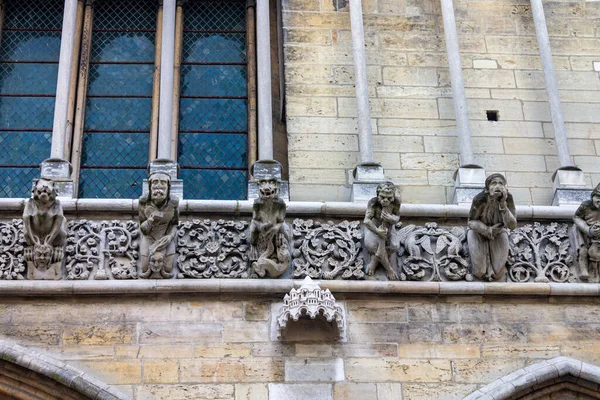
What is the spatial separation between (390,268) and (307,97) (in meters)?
1.88

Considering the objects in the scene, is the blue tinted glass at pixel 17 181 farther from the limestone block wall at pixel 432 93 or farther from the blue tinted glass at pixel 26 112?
the limestone block wall at pixel 432 93

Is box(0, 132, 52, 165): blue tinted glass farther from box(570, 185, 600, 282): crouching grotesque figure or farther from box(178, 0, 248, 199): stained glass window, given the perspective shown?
box(570, 185, 600, 282): crouching grotesque figure

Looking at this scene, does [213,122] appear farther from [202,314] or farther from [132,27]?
[202,314]

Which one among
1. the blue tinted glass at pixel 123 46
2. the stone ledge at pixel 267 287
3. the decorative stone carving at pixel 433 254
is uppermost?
the blue tinted glass at pixel 123 46

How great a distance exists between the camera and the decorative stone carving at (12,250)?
1004cm

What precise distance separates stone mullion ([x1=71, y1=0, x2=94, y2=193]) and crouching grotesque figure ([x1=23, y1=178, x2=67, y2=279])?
0.99m

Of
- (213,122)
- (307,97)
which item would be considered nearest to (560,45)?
(307,97)

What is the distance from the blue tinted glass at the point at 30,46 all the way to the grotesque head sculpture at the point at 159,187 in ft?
8.11

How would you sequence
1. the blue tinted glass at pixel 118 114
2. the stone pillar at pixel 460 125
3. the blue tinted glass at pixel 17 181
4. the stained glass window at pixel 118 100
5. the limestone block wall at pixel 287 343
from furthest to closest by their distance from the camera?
the blue tinted glass at pixel 118 114, the stained glass window at pixel 118 100, the blue tinted glass at pixel 17 181, the stone pillar at pixel 460 125, the limestone block wall at pixel 287 343

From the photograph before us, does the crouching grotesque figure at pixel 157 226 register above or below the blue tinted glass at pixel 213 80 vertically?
below

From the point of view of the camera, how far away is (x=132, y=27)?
40.1 feet

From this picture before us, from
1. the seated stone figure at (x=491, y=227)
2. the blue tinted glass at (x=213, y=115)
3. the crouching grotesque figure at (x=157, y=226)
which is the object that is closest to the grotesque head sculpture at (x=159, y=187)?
the crouching grotesque figure at (x=157, y=226)

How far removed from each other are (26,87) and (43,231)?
7.20 feet

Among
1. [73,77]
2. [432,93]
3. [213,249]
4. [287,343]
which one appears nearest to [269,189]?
[213,249]
